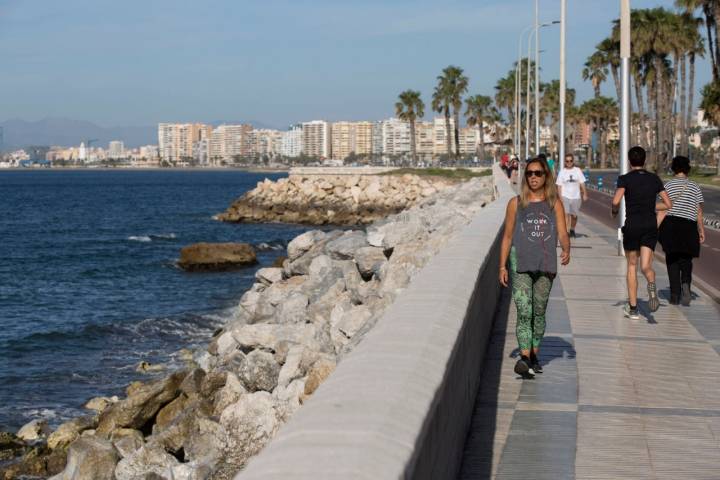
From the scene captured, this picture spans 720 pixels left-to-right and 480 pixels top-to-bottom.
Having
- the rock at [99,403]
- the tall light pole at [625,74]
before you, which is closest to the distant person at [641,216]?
the tall light pole at [625,74]

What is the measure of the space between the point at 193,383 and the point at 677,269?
5.53 meters

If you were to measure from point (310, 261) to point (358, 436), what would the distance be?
1734cm

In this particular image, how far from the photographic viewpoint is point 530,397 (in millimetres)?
6820

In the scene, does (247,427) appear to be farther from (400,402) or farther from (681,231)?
(400,402)

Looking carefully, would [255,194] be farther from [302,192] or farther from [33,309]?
[33,309]

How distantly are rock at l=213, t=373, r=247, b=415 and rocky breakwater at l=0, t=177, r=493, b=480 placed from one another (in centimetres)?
1

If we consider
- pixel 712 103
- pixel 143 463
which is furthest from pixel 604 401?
pixel 712 103

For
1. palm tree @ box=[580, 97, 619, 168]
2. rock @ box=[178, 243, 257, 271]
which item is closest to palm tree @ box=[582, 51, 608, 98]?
palm tree @ box=[580, 97, 619, 168]

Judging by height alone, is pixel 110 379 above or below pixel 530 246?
below

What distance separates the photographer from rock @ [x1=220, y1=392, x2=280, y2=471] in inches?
339

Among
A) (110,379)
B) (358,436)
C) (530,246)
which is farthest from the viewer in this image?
(110,379)

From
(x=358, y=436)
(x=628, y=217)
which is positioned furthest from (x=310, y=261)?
(x=358, y=436)

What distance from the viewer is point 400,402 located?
3.53m

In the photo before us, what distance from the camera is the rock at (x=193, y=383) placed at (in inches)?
473
